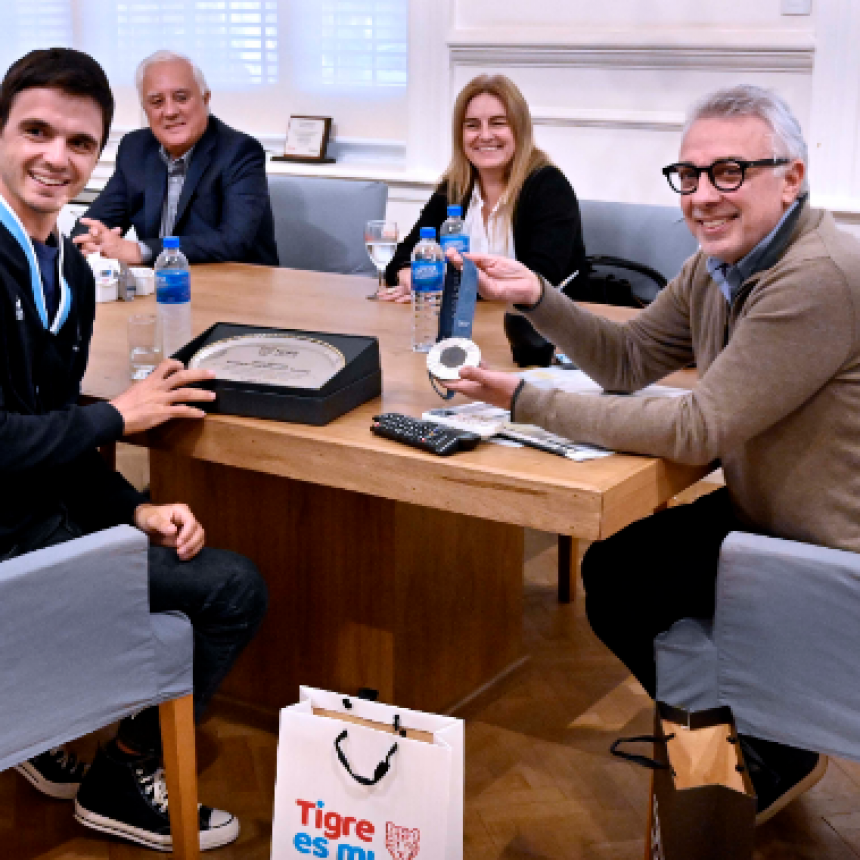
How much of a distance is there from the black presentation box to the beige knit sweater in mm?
301

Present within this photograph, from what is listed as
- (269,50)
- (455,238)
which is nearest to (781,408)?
(455,238)

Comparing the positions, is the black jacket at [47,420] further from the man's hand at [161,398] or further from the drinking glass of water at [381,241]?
the drinking glass of water at [381,241]

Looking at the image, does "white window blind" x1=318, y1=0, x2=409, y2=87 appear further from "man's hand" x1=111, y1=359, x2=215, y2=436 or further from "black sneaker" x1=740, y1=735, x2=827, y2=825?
"black sneaker" x1=740, y1=735, x2=827, y2=825

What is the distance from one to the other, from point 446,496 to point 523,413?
0.68 feet

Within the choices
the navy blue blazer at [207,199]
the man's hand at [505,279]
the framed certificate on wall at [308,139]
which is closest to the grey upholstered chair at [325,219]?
the navy blue blazer at [207,199]

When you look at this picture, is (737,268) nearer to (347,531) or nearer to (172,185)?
(347,531)

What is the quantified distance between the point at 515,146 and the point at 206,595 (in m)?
1.96

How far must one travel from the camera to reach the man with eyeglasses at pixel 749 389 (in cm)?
176

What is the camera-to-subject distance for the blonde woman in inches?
133

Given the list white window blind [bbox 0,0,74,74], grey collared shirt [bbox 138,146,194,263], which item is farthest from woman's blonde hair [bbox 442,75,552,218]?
white window blind [bbox 0,0,74,74]

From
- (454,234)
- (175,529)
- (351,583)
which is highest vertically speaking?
(454,234)

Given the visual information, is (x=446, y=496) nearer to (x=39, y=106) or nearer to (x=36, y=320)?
(x=36, y=320)

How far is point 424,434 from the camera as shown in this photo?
1857 mm

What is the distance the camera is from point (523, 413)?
6.22ft
